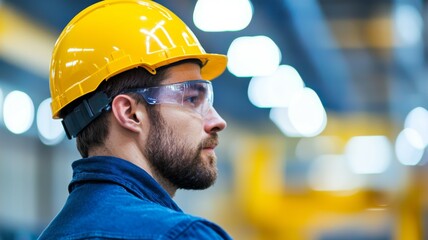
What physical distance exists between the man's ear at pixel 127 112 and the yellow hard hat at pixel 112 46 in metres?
0.06

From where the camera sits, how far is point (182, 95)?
5.63 ft

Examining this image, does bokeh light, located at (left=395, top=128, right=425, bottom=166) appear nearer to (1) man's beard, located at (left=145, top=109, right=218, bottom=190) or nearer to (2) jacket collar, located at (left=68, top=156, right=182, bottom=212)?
(1) man's beard, located at (left=145, top=109, right=218, bottom=190)

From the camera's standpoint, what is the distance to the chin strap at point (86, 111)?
5.50 feet

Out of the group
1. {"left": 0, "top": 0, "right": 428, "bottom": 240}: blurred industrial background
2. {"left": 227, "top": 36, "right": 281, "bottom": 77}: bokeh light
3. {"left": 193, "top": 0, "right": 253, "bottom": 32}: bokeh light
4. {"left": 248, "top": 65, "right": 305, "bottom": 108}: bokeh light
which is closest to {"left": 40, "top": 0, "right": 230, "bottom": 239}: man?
{"left": 0, "top": 0, "right": 428, "bottom": 240}: blurred industrial background

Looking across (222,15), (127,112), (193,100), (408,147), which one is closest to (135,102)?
(127,112)

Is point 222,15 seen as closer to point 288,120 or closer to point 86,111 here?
point 288,120

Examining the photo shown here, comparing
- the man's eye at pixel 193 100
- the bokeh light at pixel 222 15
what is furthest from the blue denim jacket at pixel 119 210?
the bokeh light at pixel 222 15

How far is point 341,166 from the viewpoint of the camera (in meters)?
7.15

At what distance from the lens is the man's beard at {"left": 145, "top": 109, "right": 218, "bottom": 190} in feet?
5.43

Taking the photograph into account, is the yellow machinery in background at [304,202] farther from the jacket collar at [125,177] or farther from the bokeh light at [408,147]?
the jacket collar at [125,177]

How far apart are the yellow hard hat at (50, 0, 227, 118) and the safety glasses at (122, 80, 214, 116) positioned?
0.16ft

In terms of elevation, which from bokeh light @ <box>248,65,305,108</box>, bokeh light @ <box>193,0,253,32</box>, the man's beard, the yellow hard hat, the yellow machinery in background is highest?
bokeh light @ <box>248,65,305,108</box>

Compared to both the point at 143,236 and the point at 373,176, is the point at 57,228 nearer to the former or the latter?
the point at 143,236

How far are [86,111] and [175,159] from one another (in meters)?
0.20
